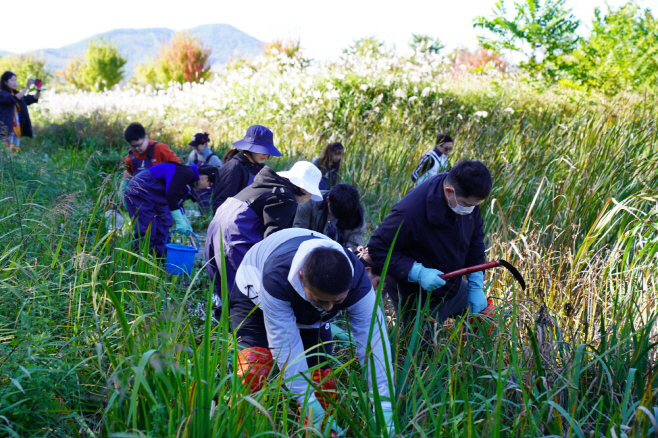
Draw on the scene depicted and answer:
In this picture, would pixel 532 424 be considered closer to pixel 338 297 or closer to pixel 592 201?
pixel 338 297

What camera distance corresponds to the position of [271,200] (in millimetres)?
3182

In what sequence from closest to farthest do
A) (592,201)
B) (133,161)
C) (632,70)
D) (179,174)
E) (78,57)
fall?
(592,201), (179,174), (133,161), (632,70), (78,57)

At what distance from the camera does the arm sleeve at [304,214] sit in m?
4.00

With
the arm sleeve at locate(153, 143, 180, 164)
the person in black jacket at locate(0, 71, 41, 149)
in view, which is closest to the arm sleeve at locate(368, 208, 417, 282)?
the arm sleeve at locate(153, 143, 180, 164)

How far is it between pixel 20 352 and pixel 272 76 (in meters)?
10.8

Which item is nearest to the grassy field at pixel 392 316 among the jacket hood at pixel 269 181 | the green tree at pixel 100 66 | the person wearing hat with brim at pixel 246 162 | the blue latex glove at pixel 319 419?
the blue latex glove at pixel 319 419

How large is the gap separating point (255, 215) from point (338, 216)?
30.6 inches

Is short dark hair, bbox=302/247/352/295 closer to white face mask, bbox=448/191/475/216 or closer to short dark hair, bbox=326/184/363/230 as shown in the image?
white face mask, bbox=448/191/475/216

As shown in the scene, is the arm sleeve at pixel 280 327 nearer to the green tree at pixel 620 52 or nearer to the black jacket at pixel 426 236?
the black jacket at pixel 426 236

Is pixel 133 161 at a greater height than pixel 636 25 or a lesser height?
lesser

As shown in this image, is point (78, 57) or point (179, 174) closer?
point (179, 174)

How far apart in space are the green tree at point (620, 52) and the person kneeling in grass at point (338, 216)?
693cm

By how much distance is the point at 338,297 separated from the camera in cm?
203

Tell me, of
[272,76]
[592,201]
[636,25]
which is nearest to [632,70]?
[636,25]
